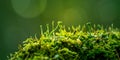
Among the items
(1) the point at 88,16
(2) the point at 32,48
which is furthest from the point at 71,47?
(1) the point at 88,16

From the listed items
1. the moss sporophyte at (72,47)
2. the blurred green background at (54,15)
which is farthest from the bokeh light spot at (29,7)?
the moss sporophyte at (72,47)

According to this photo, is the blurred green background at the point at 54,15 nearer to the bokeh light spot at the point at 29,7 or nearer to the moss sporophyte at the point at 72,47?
the bokeh light spot at the point at 29,7

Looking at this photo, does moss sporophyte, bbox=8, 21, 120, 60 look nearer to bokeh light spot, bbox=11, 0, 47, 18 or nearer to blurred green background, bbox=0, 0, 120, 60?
blurred green background, bbox=0, 0, 120, 60

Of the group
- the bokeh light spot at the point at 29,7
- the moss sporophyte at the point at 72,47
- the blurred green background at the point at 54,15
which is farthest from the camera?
the bokeh light spot at the point at 29,7

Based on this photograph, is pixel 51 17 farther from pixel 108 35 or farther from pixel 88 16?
pixel 108 35

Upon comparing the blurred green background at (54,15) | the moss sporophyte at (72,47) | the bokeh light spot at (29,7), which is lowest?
the moss sporophyte at (72,47)

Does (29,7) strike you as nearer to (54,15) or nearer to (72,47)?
(54,15)
